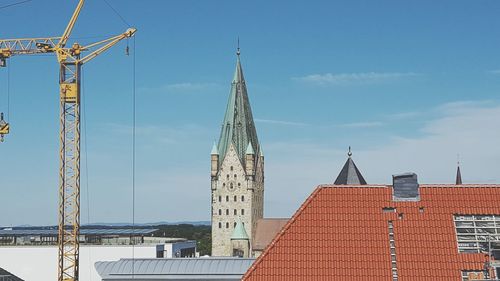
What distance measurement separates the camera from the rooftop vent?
116 feet

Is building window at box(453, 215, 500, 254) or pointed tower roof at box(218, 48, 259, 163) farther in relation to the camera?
pointed tower roof at box(218, 48, 259, 163)

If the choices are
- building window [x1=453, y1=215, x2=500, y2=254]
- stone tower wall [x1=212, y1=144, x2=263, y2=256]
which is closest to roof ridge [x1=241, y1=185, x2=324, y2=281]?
building window [x1=453, y1=215, x2=500, y2=254]

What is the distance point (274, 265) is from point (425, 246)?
756 cm

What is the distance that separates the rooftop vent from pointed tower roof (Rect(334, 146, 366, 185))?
38.4 meters

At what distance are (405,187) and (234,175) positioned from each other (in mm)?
81049

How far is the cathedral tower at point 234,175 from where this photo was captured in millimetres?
113562

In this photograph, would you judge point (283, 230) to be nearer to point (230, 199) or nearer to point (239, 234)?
point (239, 234)

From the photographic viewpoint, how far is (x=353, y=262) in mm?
32656

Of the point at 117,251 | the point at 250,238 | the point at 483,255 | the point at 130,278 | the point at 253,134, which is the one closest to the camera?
the point at 483,255

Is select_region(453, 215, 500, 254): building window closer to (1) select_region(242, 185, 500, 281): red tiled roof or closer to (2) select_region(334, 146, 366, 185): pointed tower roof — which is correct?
(1) select_region(242, 185, 500, 281): red tiled roof

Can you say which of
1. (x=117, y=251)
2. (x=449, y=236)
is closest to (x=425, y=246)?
(x=449, y=236)

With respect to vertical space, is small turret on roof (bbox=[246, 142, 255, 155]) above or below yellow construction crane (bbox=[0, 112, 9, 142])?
above

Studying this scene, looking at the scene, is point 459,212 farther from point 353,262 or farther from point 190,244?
point 190,244

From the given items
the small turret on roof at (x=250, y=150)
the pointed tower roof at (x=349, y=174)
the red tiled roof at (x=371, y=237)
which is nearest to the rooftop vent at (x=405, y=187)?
the red tiled roof at (x=371, y=237)
